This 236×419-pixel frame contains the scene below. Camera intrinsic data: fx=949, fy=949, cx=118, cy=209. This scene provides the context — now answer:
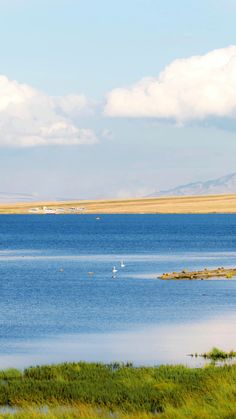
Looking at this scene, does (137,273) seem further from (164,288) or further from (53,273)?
(164,288)

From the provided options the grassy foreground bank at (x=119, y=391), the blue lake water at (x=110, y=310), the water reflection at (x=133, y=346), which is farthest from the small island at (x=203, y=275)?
the grassy foreground bank at (x=119, y=391)

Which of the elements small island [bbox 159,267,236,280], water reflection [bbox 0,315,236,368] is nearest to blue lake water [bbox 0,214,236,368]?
water reflection [bbox 0,315,236,368]

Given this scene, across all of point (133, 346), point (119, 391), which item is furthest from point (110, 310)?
point (119, 391)

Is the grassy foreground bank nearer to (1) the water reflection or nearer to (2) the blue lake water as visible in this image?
(1) the water reflection

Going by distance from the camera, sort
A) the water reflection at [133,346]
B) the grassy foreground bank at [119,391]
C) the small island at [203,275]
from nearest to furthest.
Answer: the grassy foreground bank at [119,391]
the water reflection at [133,346]
the small island at [203,275]

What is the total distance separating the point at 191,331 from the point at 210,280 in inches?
1223

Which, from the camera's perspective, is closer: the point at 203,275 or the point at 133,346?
the point at 133,346

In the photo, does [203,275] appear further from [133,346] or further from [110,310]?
[133,346]

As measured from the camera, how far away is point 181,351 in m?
42.6

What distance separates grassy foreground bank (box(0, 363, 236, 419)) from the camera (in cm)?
2791

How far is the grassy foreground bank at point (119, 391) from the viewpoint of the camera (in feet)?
91.6

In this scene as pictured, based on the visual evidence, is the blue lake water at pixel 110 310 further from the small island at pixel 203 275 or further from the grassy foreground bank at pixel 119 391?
the grassy foreground bank at pixel 119 391

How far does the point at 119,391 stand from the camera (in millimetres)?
31891

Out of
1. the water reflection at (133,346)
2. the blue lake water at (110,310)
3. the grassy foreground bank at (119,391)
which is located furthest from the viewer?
the blue lake water at (110,310)
